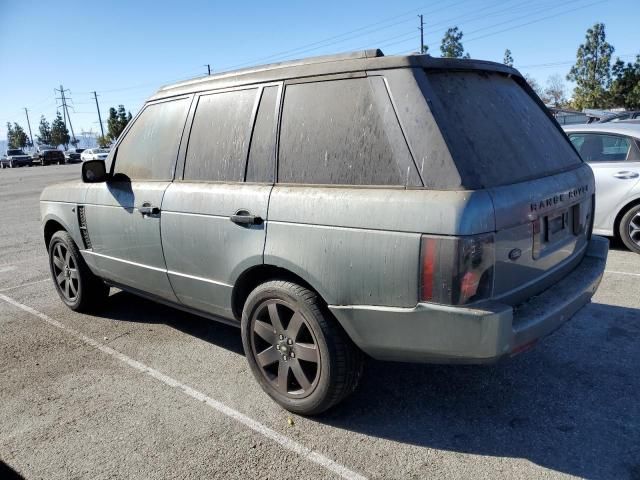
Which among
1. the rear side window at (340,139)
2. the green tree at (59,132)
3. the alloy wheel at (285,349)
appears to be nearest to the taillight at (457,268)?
the rear side window at (340,139)

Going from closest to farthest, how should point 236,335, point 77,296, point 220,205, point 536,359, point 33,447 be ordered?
point 33,447
point 220,205
point 536,359
point 236,335
point 77,296

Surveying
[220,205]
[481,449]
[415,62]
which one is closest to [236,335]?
[220,205]

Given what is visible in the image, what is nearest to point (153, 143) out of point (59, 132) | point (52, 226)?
point (52, 226)

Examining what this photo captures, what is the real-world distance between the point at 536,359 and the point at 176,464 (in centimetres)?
250

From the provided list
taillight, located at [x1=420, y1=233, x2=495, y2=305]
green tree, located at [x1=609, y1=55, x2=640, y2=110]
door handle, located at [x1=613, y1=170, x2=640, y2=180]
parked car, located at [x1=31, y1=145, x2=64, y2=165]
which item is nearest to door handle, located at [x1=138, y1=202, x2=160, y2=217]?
taillight, located at [x1=420, y1=233, x2=495, y2=305]

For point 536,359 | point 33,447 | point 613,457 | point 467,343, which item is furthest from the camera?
point 536,359

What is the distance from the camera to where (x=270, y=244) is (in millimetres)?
2934

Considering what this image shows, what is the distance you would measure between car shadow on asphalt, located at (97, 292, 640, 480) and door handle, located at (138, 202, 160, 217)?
1.24 metres

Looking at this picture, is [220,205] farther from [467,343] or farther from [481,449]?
[481,449]

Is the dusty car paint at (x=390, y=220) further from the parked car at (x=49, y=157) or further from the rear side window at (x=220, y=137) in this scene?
the parked car at (x=49, y=157)

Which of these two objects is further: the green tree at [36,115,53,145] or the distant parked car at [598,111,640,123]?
the green tree at [36,115,53,145]

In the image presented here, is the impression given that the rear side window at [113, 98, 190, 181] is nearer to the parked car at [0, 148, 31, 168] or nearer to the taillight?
the taillight

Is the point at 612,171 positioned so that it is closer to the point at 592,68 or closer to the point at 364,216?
the point at 364,216

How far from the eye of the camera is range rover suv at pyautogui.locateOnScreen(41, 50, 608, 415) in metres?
2.38
